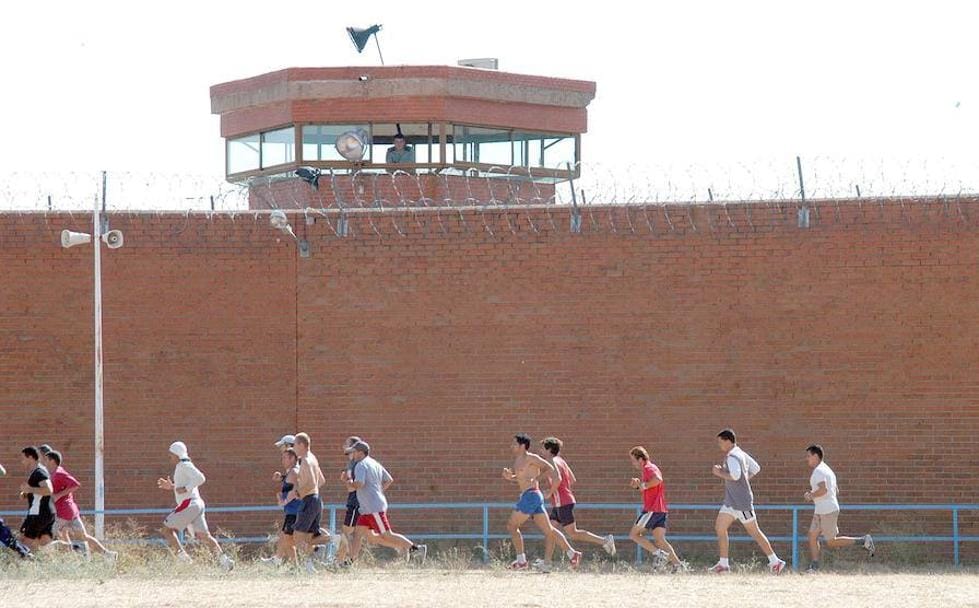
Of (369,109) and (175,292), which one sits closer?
(175,292)

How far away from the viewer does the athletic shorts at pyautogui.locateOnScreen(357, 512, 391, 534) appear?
55.1ft

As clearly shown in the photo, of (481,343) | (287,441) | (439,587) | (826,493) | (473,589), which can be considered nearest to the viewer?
(473,589)

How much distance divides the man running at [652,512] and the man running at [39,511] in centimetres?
569

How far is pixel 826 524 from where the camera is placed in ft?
57.4

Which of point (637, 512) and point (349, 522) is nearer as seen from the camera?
point (349, 522)

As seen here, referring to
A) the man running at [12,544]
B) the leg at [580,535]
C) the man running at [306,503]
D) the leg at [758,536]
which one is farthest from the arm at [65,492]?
the leg at [758,536]

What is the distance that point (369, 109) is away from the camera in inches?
896

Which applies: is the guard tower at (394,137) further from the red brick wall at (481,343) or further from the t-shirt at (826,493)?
the t-shirt at (826,493)

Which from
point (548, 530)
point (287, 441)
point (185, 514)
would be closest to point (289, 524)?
point (185, 514)

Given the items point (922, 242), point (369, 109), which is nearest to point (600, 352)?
point (922, 242)

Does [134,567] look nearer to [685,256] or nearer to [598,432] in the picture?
[598,432]

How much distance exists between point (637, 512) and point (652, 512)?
5.63 feet

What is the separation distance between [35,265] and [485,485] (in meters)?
5.55

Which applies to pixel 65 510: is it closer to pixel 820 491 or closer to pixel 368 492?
pixel 368 492
